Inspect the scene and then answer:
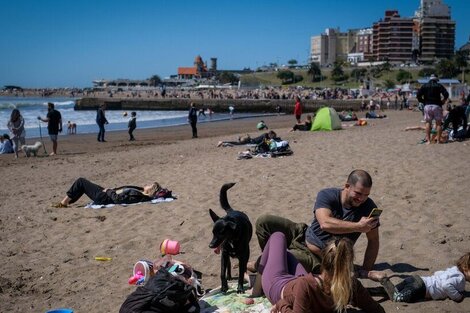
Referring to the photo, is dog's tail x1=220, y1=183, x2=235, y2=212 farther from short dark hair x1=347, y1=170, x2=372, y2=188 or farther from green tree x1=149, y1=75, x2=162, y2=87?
green tree x1=149, y1=75, x2=162, y2=87

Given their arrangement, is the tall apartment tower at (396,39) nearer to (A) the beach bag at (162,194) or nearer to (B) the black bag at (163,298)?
(A) the beach bag at (162,194)

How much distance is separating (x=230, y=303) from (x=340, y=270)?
125 centimetres

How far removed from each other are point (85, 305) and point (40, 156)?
11.4 meters

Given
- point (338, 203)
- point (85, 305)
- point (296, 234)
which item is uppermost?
point (338, 203)

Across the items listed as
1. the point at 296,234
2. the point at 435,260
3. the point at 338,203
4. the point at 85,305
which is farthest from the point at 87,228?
the point at 435,260

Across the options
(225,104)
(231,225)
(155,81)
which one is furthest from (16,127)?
(155,81)

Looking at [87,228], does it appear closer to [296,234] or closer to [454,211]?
[296,234]

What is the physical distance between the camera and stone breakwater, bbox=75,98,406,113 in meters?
51.5

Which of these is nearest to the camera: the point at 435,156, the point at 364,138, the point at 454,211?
the point at 454,211

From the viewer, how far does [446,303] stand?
3855 mm

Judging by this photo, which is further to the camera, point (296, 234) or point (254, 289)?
point (296, 234)

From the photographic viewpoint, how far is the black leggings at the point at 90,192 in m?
7.75

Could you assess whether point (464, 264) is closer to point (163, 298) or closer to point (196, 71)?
point (163, 298)

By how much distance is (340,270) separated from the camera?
10.3 feet
